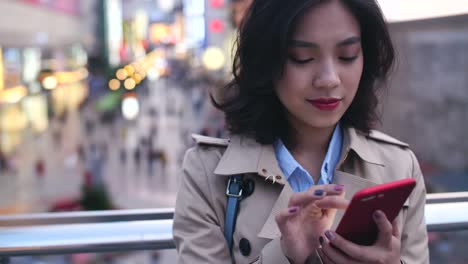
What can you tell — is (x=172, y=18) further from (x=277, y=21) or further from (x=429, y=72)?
(x=277, y=21)

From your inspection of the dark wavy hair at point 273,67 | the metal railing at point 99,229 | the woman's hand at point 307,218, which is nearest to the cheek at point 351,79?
the dark wavy hair at point 273,67

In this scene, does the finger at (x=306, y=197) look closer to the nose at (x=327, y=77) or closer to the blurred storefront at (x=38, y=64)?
the nose at (x=327, y=77)

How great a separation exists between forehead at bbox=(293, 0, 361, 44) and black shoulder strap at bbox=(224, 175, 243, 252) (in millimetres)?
319

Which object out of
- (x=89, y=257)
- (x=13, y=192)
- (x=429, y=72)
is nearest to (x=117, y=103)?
(x=13, y=192)

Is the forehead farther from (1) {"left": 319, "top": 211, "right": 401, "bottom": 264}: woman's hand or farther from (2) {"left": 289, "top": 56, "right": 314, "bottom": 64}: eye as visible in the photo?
(1) {"left": 319, "top": 211, "right": 401, "bottom": 264}: woman's hand

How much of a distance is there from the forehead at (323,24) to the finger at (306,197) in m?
0.32

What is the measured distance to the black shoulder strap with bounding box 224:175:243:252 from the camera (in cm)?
120

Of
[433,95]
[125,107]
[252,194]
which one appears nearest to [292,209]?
[252,194]

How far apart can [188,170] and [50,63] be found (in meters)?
29.2

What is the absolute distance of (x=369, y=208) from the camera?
0.95 meters

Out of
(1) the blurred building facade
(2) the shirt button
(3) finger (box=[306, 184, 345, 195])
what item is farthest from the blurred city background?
(3) finger (box=[306, 184, 345, 195])

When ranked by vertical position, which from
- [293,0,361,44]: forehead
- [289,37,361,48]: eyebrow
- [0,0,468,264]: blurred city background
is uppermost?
[293,0,361,44]: forehead

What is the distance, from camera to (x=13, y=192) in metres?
13.8

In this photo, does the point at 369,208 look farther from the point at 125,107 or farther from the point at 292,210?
the point at 125,107
